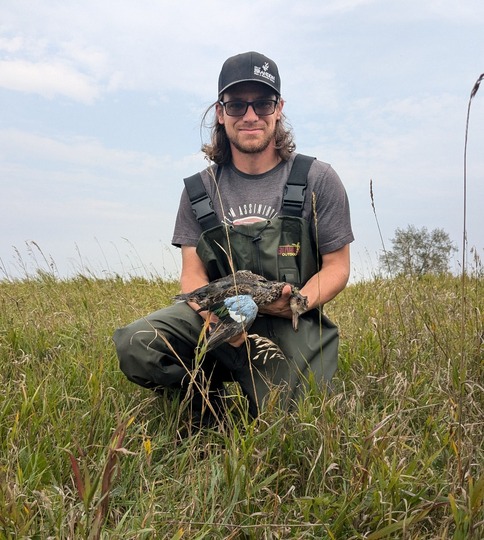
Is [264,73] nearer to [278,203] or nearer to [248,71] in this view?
[248,71]

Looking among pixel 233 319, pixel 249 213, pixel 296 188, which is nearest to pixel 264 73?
pixel 296 188

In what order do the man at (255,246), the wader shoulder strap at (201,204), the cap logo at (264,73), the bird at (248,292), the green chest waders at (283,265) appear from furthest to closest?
the cap logo at (264,73) < the wader shoulder strap at (201,204) < the green chest waders at (283,265) < the man at (255,246) < the bird at (248,292)

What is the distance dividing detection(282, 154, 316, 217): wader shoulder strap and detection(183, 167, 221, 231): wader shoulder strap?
520mm

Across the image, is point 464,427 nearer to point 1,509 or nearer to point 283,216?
point 283,216

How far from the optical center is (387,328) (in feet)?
14.8

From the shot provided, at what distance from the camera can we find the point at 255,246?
4.12 metres

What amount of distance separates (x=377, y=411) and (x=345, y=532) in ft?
4.18

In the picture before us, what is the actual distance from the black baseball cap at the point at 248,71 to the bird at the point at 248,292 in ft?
4.89

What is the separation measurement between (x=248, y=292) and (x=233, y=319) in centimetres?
28

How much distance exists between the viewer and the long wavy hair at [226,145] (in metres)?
4.54

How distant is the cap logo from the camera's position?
4.41 m

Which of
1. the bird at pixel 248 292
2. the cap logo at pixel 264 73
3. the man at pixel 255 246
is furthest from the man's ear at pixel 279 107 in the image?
the bird at pixel 248 292

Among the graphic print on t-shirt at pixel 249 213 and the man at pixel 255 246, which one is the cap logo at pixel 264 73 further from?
the graphic print on t-shirt at pixel 249 213

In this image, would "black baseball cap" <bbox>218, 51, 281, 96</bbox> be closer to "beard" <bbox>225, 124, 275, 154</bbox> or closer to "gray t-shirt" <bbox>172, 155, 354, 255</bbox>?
"beard" <bbox>225, 124, 275, 154</bbox>
